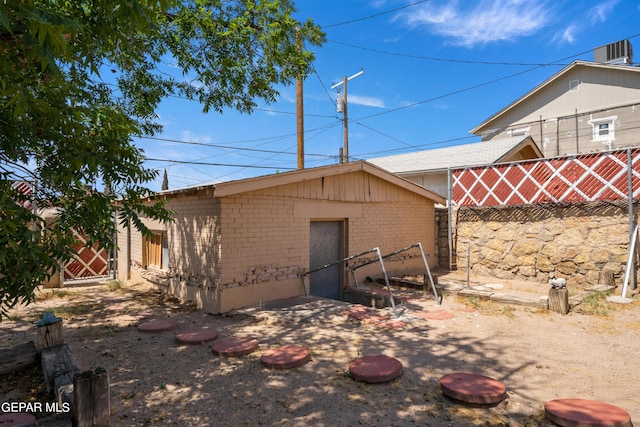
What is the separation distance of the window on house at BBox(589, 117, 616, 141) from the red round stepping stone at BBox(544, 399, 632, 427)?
20.2m

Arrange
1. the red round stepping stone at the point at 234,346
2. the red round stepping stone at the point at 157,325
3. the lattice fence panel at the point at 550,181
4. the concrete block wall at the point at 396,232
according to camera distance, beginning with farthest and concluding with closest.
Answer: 1. the concrete block wall at the point at 396,232
2. the lattice fence panel at the point at 550,181
3. the red round stepping stone at the point at 157,325
4. the red round stepping stone at the point at 234,346

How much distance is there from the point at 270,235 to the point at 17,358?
4.20 meters

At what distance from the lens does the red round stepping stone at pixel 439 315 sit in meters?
6.24

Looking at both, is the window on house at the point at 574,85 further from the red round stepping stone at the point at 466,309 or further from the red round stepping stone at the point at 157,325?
the red round stepping stone at the point at 157,325

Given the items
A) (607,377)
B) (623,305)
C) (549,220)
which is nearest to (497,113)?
(549,220)

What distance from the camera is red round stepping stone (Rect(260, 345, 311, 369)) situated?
166 inches

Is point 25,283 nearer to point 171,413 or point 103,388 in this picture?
point 103,388

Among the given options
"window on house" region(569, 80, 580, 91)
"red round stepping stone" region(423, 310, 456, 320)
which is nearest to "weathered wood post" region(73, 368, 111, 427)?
"red round stepping stone" region(423, 310, 456, 320)

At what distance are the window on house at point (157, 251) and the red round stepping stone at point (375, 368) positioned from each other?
640cm

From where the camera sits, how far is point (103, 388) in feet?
8.52

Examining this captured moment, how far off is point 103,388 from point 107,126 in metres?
2.84

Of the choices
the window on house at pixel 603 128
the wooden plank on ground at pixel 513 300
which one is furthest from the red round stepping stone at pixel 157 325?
the window on house at pixel 603 128

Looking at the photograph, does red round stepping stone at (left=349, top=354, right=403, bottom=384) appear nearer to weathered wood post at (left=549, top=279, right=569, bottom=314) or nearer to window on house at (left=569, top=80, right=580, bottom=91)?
weathered wood post at (left=549, top=279, right=569, bottom=314)

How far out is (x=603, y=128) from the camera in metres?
18.6
